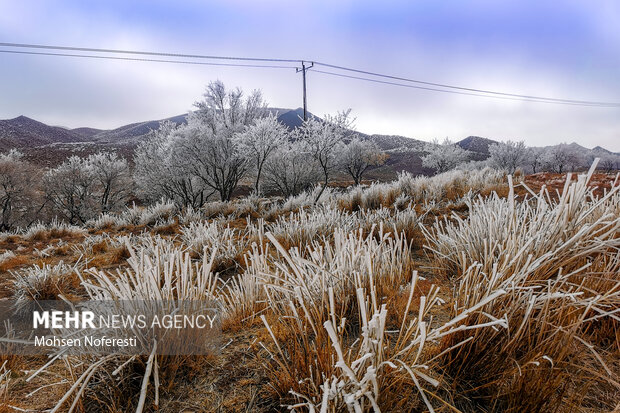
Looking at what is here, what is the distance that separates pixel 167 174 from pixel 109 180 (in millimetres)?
10099

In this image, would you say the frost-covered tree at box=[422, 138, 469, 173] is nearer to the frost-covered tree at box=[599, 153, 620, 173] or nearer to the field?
the frost-covered tree at box=[599, 153, 620, 173]

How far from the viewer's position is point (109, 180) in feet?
82.5

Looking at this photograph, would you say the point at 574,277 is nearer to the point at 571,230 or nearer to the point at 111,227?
the point at 571,230

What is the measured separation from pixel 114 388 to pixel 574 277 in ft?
7.28

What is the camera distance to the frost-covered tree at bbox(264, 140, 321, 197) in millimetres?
21938

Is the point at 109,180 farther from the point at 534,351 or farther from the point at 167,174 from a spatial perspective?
the point at 534,351

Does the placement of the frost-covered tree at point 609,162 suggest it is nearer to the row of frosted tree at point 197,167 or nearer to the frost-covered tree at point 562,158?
the frost-covered tree at point 562,158

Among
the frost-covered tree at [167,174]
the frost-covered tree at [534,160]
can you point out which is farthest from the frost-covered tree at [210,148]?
the frost-covered tree at [534,160]

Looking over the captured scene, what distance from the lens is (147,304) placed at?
4.64 feet

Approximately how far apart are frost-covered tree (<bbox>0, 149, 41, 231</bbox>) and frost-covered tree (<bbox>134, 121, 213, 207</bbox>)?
6910 mm

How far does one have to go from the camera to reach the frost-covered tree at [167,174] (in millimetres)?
16969

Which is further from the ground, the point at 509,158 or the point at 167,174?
the point at 509,158

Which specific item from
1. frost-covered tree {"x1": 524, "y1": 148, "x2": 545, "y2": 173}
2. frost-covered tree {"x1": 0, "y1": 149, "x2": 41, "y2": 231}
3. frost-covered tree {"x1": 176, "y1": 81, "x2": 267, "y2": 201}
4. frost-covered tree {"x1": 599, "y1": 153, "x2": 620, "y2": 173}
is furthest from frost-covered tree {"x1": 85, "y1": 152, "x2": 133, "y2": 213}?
frost-covered tree {"x1": 599, "y1": 153, "x2": 620, "y2": 173}

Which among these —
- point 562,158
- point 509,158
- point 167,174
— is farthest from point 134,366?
point 562,158
